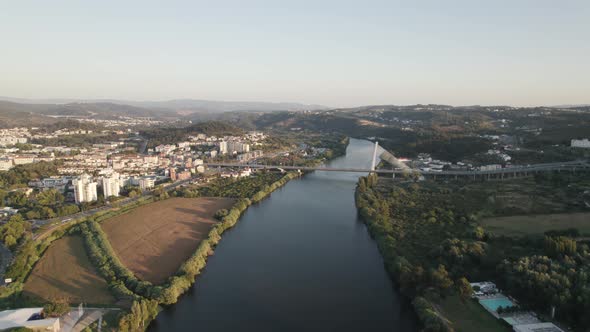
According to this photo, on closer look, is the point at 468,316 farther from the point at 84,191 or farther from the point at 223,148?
the point at 223,148

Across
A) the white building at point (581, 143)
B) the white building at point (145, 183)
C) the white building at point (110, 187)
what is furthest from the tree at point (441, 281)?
the white building at point (581, 143)

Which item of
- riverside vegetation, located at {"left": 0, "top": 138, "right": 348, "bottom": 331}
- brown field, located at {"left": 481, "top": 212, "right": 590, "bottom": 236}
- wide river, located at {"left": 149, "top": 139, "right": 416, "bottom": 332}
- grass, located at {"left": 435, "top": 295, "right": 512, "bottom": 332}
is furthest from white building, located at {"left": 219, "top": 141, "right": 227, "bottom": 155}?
grass, located at {"left": 435, "top": 295, "right": 512, "bottom": 332}

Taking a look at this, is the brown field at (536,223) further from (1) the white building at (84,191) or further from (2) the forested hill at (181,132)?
(2) the forested hill at (181,132)

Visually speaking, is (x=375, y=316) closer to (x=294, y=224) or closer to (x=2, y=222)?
(x=294, y=224)

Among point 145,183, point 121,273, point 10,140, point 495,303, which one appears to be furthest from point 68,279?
point 10,140

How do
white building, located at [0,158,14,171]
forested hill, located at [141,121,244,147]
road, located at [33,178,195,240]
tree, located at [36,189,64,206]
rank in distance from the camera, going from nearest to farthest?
road, located at [33,178,195,240]
tree, located at [36,189,64,206]
white building, located at [0,158,14,171]
forested hill, located at [141,121,244,147]

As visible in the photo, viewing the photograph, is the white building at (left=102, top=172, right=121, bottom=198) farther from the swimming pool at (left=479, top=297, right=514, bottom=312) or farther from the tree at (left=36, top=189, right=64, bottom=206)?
the swimming pool at (left=479, top=297, right=514, bottom=312)
